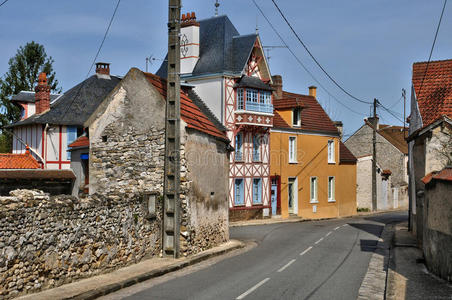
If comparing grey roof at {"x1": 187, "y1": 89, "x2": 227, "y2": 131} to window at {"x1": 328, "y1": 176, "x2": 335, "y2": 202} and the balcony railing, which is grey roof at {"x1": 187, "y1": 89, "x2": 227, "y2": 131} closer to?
the balcony railing

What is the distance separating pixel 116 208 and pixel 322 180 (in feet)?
87.4

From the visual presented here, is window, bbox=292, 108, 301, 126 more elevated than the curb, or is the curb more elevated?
window, bbox=292, 108, 301, 126

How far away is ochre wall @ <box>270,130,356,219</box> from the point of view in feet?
111

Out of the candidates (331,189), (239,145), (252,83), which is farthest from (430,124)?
(331,189)

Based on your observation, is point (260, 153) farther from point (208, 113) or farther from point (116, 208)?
point (116, 208)

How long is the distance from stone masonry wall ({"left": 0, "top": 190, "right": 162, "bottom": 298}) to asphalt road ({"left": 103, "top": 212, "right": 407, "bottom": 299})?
1.26 metres

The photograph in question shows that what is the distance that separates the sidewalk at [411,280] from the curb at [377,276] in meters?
0.16

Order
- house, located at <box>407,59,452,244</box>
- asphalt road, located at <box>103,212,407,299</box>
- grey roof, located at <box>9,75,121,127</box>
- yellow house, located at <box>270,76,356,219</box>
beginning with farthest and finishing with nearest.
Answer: yellow house, located at <box>270,76,356,219</box>
grey roof, located at <box>9,75,121,127</box>
house, located at <box>407,59,452,244</box>
asphalt road, located at <box>103,212,407,299</box>

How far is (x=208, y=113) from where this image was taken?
97.8 feet

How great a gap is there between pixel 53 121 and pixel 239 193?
39.5 ft

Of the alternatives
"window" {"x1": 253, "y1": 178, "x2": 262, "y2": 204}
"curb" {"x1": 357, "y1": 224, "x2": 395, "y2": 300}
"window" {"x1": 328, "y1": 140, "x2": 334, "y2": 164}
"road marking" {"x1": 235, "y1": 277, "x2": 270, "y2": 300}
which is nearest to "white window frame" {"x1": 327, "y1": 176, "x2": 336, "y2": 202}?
"window" {"x1": 328, "y1": 140, "x2": 334, "y2": 164}

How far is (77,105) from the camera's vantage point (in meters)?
32.8

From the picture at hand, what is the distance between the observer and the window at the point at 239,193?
30.6 meters

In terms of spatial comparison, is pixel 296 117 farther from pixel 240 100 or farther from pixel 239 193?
pixel 239 193
